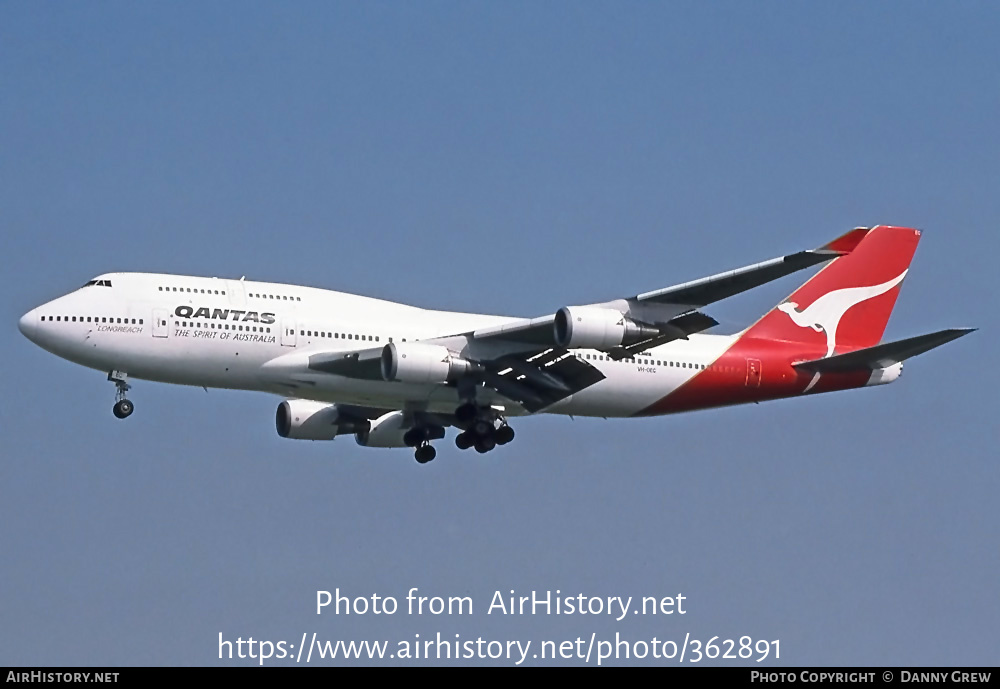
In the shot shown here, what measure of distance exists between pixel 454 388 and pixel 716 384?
8666 mm

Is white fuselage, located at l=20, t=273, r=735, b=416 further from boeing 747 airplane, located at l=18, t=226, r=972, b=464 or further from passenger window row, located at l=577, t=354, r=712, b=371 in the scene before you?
passenger window row, located at l=577, t=354, r=712, b=371

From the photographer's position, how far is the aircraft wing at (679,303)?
40.3 m

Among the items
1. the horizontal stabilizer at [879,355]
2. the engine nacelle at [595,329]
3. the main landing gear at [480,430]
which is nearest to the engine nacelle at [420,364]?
the main landing gear at [480,430]

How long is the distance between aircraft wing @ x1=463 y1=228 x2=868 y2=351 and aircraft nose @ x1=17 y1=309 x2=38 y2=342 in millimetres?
12104

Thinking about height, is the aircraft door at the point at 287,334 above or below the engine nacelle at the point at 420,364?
above

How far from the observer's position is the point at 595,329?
41750mm

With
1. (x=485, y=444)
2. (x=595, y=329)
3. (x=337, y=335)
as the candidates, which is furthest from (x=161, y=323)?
(x=595, y=329)

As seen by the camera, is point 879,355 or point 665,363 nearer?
point 879,355

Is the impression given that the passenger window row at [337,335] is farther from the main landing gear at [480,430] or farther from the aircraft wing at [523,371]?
the main landing gear at [480,430]

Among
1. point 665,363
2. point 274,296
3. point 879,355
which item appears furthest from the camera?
point 665,363

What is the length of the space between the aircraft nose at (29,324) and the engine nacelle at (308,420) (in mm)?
9361

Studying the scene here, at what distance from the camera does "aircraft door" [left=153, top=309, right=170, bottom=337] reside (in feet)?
142

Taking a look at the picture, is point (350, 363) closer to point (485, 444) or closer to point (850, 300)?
point (485, 444)

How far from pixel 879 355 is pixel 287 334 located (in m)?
17.7
